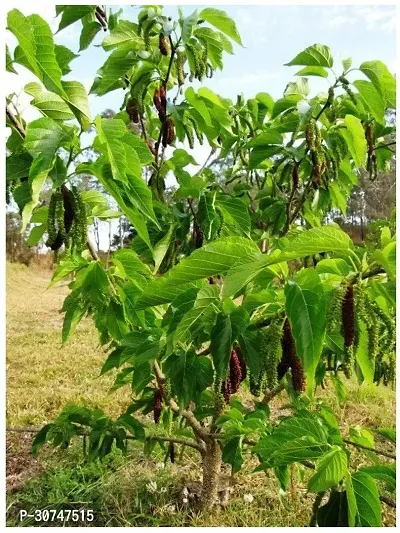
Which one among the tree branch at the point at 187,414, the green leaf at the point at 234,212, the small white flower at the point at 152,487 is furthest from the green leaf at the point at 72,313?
the small white flower at the point at 152,487

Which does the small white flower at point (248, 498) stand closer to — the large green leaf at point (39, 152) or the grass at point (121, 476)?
the grass at point (121, 476)

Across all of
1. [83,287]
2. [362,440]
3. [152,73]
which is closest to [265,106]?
[152,73]

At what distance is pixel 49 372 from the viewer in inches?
187

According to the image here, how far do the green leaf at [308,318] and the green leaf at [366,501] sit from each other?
0.43m

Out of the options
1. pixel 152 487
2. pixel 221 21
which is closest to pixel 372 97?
pixel 221 21

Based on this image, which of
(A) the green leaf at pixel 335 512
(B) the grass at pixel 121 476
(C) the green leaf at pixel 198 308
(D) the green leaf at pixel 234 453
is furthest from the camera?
(B) the grass at pixel 121 476

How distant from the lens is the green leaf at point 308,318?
0.90m

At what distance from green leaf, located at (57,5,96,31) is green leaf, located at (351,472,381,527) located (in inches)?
56.1

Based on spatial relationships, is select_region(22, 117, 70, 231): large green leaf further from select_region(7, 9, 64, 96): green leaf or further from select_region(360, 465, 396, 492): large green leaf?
select_region(360, 465, 396, 492): large green leaf

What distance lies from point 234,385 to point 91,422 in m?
0.87

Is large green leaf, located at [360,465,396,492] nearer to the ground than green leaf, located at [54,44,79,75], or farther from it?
nearer to the ground

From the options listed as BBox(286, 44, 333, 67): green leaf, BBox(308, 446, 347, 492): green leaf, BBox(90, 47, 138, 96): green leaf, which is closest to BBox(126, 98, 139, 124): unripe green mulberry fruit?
BBox(90, 47, 138, 96): green leaf

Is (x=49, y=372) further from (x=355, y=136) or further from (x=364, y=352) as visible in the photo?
(x=364, y=352)

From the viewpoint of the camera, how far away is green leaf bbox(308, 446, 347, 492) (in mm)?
1137
